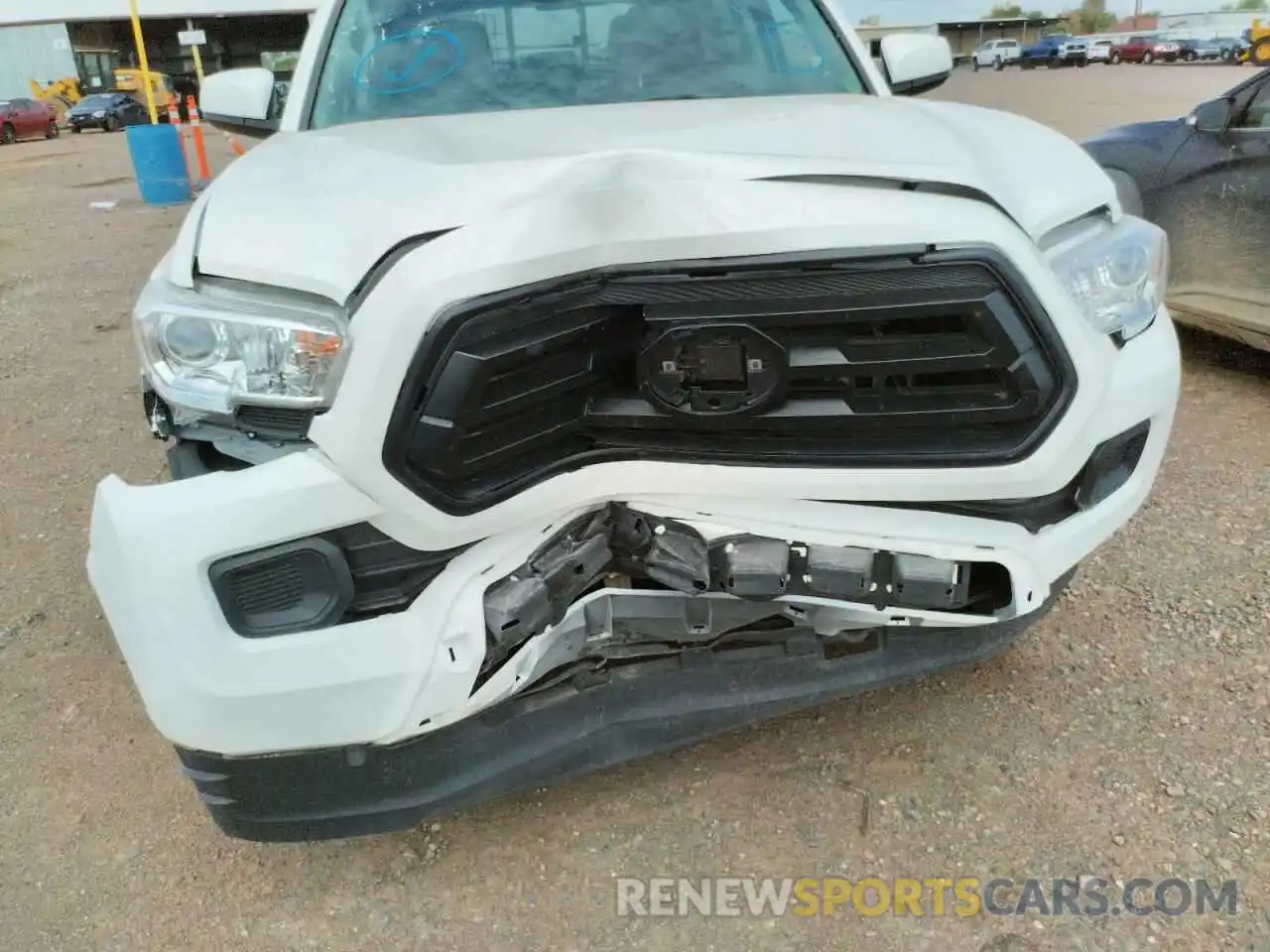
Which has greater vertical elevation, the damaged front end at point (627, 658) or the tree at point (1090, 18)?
the damaged front end at point (627, 658)

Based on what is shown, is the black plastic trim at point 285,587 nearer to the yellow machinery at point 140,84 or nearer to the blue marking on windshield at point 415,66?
the blue marking on windshield at point 415,66

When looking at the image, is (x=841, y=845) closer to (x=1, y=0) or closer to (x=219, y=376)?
(x=219, y=376)

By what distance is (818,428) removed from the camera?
1886mm

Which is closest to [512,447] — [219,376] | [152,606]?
[219,376]

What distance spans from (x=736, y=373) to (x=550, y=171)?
497 mm

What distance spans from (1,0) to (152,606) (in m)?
52.6

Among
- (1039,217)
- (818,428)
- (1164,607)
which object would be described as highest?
(1039,217)

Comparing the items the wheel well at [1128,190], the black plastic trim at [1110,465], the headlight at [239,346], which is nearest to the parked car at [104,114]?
the wheel well at [1128,190]

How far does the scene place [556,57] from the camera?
2.96 m

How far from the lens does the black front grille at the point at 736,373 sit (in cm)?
169

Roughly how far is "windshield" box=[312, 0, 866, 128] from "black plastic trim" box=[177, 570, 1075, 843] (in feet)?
→ 5.28

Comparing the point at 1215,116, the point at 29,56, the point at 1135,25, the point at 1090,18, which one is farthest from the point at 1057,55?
the point at 1215,116

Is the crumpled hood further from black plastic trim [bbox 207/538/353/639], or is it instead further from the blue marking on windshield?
the blue marking on windshield

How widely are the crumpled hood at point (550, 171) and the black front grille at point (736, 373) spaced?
0.16 m
